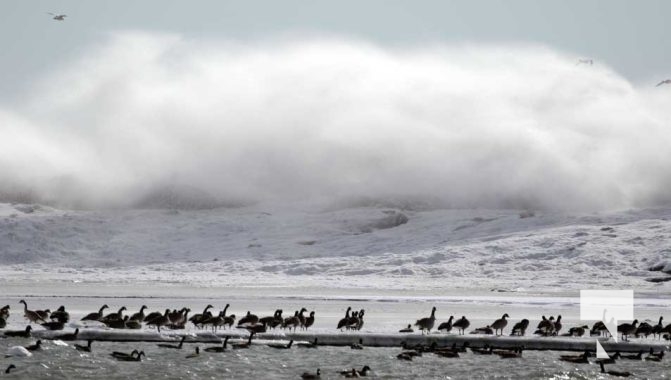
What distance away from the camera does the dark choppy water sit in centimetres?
2330

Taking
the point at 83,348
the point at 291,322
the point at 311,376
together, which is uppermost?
the point at 291,322

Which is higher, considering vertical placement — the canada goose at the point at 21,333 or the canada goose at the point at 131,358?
the canada goose at the point at 21,333

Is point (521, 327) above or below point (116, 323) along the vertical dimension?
above

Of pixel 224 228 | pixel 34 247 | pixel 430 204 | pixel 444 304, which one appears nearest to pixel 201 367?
pixel 444 304

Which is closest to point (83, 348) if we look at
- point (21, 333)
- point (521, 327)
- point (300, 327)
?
point (21, 333)

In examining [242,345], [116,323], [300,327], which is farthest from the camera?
[300,327]

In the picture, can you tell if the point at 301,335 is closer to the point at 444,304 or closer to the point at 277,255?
the point at 444,304

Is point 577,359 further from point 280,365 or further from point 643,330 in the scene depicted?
point 280,365

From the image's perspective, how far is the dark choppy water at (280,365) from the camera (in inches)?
917

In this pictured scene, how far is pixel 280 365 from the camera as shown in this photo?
2450cm

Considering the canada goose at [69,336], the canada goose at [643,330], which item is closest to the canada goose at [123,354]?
the canada goose at [69,336]

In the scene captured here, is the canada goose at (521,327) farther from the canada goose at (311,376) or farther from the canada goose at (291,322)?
the canada goose at (311,376)

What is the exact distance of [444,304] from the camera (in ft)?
147

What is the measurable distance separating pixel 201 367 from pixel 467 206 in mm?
91571
